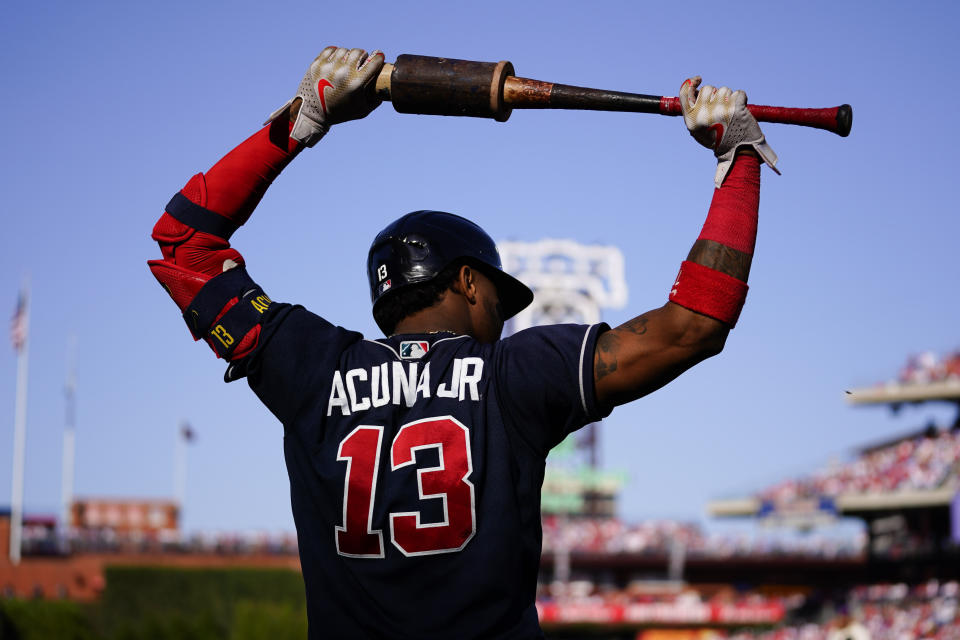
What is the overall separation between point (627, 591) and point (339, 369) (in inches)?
1806

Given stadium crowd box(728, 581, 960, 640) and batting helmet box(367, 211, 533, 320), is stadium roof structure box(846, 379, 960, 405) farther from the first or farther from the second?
batting helmet box(367, 211, 533, 320)

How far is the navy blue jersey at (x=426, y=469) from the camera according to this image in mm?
2801

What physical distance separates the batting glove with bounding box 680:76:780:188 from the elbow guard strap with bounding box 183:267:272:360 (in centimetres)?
129

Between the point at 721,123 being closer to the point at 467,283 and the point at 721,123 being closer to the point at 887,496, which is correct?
the point at 467,283

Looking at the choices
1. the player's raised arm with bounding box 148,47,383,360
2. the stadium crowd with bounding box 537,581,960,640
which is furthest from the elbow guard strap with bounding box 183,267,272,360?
the stadium crowd with bounding box 537,581,960,640

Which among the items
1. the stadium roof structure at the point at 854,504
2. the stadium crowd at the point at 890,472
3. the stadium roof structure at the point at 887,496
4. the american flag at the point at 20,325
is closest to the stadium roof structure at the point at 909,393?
the stadium roof structure at the point at 887,496

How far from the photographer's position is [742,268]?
9.12ft

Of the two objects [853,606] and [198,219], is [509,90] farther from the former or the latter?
[853,606]

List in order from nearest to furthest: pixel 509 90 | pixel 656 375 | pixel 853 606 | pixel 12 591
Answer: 1. pixel 656 375
2. pixel 509 90
3. pixel 853 606
4. pixel 12 591

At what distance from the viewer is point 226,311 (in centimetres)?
313

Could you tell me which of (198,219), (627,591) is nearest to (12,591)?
(627,591)

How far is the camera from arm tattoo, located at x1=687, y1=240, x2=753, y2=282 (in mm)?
2758

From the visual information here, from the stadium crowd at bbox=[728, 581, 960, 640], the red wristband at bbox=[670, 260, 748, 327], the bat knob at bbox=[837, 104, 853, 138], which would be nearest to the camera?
the red wristband at bbox=[670, 260, 748, 327]

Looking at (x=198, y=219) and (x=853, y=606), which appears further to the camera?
(x=853, y=606)
